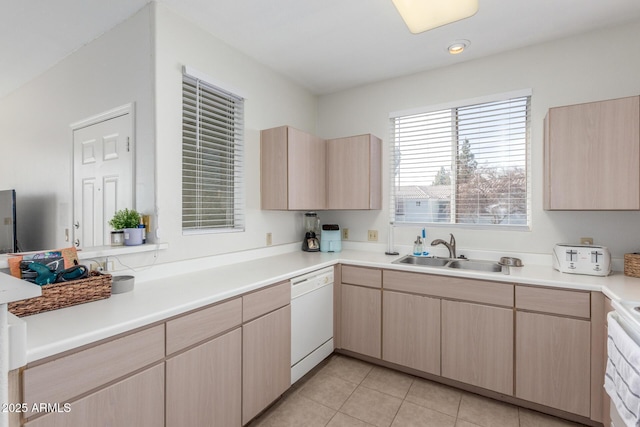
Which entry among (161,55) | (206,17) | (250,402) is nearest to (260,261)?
(250,402)

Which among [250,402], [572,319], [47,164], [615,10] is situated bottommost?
[250,402]

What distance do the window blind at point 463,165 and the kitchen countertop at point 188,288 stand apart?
55cm

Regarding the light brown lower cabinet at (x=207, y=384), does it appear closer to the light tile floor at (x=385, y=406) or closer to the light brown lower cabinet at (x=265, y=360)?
the light brown lower cabinet at (x=265, y=360)

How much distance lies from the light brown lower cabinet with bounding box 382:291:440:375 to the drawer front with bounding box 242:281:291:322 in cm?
86

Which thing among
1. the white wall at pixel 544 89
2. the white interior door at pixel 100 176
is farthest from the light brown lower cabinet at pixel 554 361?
the white interior door at pixel 100 176

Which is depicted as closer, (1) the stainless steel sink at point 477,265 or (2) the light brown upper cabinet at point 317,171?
(1) the stainless steel sink at point 477,265

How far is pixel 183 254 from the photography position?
2119 mm

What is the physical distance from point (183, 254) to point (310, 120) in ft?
6.75

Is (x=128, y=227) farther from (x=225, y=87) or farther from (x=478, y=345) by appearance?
(x=478, y=345)

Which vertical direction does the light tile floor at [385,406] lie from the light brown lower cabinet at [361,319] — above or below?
below

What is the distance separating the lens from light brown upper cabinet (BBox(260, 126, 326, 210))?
8.67ft

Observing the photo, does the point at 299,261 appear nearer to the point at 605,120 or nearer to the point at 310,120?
the point at 310,120

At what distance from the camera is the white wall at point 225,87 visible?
6.58 feet

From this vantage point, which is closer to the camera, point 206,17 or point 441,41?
point 206,17
